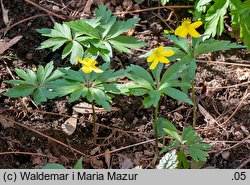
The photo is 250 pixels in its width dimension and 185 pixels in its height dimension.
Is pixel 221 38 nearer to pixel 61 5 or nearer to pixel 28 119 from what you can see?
pixel 61 5

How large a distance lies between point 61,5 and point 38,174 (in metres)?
1.09

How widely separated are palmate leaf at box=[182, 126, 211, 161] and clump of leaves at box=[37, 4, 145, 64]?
0.46 metres

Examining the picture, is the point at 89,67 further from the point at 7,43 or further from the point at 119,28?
the point at 7,43

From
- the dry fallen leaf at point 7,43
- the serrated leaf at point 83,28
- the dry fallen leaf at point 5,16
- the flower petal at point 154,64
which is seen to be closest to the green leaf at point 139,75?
the flower petal at point 154,64

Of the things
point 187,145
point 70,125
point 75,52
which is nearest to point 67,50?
point 75,52

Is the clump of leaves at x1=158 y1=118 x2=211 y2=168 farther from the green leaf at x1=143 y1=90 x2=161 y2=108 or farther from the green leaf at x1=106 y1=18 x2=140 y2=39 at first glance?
the green leaf at x1=106 y1=18 x2=140 y2=39

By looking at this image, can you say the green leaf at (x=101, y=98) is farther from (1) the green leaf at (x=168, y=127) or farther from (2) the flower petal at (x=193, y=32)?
(2) the flower petal at (x=193, y=32)

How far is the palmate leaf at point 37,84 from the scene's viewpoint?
235 cm

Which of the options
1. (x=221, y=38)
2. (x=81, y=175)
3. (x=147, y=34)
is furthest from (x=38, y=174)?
(x=221, y=38)

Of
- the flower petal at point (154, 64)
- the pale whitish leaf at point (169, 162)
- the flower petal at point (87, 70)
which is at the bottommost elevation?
the pale whitish leaf at point (169, 162)

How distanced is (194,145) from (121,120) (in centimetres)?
41

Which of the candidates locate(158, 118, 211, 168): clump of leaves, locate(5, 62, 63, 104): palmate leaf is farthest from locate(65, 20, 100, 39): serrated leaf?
locate(158, 118, 211, 168): clump of leaves

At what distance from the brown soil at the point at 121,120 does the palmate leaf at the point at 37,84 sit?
17cm

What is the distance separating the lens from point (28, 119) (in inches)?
99.3
